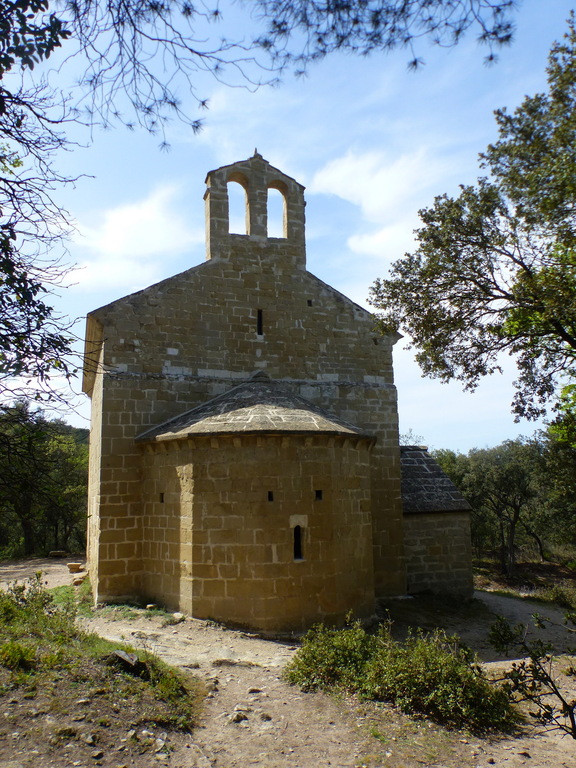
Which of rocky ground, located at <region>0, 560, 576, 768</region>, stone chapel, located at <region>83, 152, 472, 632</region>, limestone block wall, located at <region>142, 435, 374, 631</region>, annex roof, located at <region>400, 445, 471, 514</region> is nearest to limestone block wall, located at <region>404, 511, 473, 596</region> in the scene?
stone chapel, located at <region>83, 152, 472, 632</region>

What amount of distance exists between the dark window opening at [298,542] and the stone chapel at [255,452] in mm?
22

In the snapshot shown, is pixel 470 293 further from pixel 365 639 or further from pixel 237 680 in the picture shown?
pixel 237 680

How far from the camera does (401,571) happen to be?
13094 mm

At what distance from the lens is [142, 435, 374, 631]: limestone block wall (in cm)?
965

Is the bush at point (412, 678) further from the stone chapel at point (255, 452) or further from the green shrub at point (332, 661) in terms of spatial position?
the stone chapel at point (255, 452)

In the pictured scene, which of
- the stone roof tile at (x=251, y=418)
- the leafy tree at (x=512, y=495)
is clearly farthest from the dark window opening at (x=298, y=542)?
the leafy tree at (x=512, y=495)

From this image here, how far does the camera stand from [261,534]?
9.77m

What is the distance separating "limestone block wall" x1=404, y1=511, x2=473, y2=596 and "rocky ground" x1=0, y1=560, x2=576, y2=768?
6.62 metres

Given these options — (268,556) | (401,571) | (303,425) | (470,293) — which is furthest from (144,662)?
(401,571)

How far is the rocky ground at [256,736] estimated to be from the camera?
17.2 ft

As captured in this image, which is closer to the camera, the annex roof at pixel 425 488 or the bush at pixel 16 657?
the bush at pixel 16 657

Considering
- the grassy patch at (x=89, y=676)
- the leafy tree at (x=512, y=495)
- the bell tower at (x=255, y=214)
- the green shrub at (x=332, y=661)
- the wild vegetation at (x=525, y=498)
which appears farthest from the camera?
the leafy tree at (x=512, y=495)

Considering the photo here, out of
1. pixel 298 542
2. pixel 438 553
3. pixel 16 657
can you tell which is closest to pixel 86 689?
pixel 16 657

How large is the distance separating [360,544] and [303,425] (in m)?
2.62
